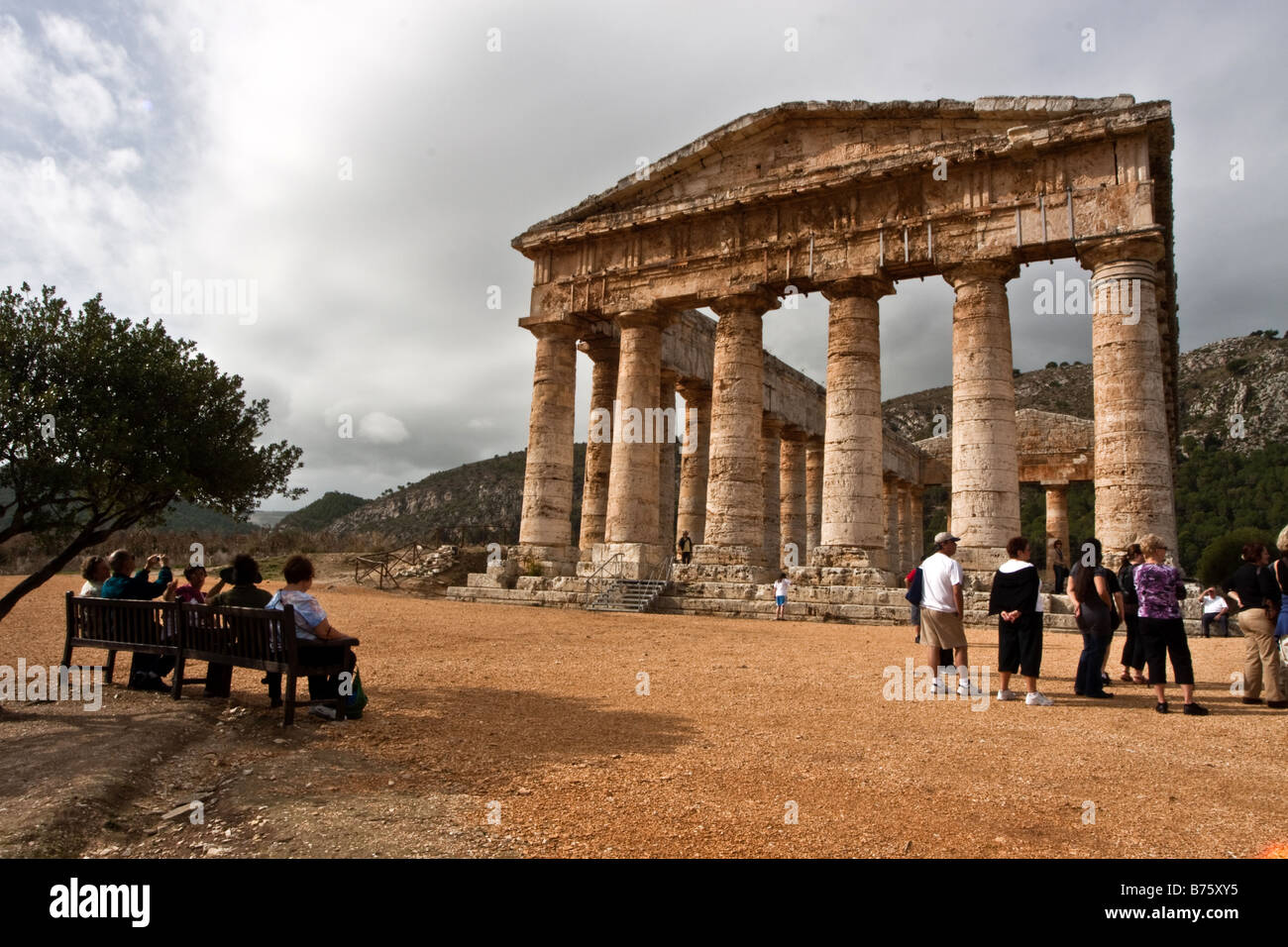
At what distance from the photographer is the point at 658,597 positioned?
2022cm

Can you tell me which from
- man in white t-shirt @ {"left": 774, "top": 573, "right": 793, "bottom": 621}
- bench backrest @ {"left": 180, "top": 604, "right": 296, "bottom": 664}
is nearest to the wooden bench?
bench backrest @ {"left": 180, "top": 604, "right": 296, "bottom": 664}

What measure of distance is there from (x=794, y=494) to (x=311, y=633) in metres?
30.1

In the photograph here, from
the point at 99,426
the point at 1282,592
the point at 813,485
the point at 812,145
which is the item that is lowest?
the point at 1282,592

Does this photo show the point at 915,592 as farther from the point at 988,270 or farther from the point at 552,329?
the point at 552,329

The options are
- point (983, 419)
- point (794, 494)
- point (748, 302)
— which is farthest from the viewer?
point (794, 494)

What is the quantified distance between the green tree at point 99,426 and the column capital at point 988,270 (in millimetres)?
16282

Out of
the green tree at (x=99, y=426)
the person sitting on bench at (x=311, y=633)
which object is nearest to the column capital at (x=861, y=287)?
the green tree at (x=99, y=426)

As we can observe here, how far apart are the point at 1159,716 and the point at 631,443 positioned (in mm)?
16589

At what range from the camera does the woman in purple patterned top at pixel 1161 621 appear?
757 centimetres

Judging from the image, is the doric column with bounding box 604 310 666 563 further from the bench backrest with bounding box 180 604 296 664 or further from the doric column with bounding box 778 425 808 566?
the bench backrest with bounding box 180 604 296 664

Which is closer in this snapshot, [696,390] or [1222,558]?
[696,390]

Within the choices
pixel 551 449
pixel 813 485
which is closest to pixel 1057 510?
pixel 813 485

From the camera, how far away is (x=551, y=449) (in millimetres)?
24234
